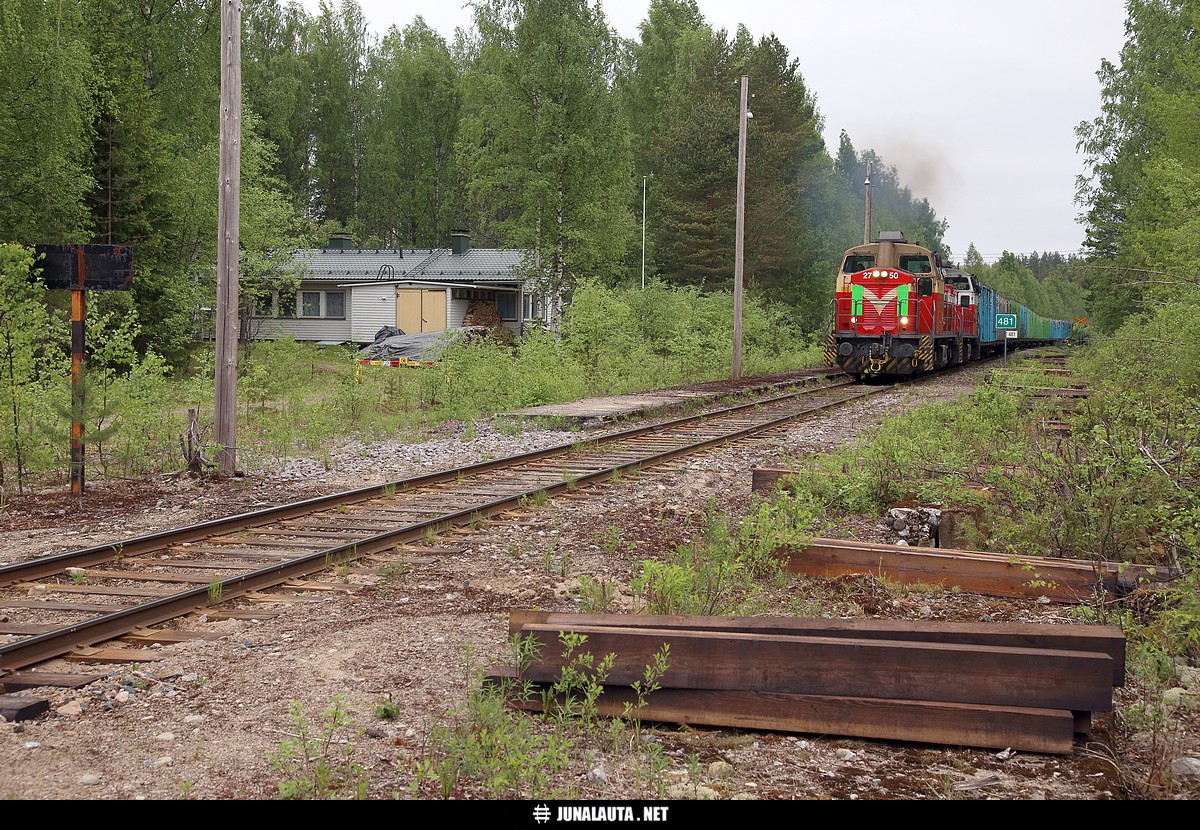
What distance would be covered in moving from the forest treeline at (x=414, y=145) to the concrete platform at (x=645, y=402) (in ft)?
22.4

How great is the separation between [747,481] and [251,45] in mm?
47433

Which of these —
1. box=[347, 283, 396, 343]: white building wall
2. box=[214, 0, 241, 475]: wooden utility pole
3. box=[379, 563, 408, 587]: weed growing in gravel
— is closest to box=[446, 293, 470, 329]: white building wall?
box=[347, 283, 396, 343]: white building wall

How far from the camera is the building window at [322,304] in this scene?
44406 mm

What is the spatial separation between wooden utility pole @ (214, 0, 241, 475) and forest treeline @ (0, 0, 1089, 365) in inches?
237

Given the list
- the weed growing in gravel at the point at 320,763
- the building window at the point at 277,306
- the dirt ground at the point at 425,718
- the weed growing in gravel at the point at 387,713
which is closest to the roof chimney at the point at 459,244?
the building window at the point at 277,306

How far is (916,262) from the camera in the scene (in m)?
24.3

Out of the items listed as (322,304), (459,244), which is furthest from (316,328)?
(459,244)

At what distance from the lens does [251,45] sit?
5019 cm

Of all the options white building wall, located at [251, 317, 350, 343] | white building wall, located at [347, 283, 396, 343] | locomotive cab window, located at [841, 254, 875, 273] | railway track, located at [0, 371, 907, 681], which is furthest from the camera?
white building wall, located at [251, 317, 350, 343]

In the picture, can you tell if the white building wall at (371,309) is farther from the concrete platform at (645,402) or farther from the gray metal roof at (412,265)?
the concrete platform at (645,402)

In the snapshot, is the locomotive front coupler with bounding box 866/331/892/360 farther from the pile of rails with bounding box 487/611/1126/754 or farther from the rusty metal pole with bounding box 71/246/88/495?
the pile of rails with bounding box 487/611/1126/754

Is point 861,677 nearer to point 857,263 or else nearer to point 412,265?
point 857,263

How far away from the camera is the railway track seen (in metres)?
5.70
